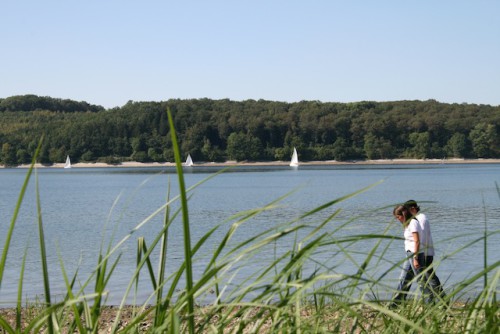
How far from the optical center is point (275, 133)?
545 ft

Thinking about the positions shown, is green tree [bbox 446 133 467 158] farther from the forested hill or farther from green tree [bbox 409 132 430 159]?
green tree [bbox 409 132 430 159]

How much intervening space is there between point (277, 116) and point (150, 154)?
83.4 ft

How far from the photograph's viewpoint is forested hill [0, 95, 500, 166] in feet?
524

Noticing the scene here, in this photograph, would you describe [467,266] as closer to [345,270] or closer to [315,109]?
[345,270]

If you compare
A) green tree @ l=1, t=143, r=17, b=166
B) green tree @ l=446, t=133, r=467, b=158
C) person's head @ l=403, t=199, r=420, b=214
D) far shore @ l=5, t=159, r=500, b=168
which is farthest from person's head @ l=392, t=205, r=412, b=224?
green tree @ l=1, t=143, r=17, b=166

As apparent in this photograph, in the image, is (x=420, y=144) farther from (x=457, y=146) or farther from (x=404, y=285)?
(x=404, y=285)

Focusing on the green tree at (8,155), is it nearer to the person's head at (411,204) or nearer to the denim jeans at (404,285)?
the denim jeans at (404,285)

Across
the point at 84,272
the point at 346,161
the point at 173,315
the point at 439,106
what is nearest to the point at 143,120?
the point at 346,161

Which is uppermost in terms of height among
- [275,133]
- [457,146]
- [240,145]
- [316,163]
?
[275,133]

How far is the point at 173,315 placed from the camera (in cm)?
181

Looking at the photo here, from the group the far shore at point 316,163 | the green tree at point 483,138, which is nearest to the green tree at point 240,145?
the far shore at point 316,163

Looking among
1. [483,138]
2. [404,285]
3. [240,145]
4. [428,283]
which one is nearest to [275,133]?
[240,145]

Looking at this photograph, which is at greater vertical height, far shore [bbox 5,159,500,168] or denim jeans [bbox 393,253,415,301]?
denim jeans [bbox 393,253,415,301]

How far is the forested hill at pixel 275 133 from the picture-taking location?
160 m
